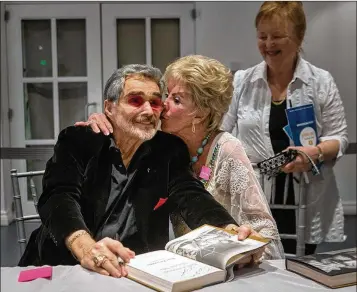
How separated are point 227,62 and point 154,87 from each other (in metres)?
0.51

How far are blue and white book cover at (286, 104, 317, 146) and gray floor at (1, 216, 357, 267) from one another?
1.35ft

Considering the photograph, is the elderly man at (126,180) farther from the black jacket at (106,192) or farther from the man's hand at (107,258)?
the man's hand at (107,258)

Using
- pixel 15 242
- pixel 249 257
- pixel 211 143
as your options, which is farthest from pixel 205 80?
pixel 15 242

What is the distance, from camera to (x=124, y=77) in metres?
1.43

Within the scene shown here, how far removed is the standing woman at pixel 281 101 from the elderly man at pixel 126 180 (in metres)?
0.38

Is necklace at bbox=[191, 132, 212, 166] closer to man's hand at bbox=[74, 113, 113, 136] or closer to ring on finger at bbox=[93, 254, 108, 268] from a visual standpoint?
man's hand at bbox=[74, 113, 113, 136]

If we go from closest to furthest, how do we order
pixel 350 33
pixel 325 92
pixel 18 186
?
pixel 18 186
pixel 325 92
pixel 350 33

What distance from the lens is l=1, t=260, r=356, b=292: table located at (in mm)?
1083

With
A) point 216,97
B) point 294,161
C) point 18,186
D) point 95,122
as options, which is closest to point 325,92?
point 294,161

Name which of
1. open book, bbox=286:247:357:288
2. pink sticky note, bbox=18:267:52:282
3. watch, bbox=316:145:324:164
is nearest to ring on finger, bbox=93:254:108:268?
pink sticky note, bbox=18:267:52:282

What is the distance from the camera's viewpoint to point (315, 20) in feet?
6.15

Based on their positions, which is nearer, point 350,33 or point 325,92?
point 325,92

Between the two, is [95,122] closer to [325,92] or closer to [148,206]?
[148,206]

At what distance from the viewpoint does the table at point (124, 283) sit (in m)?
1.08
